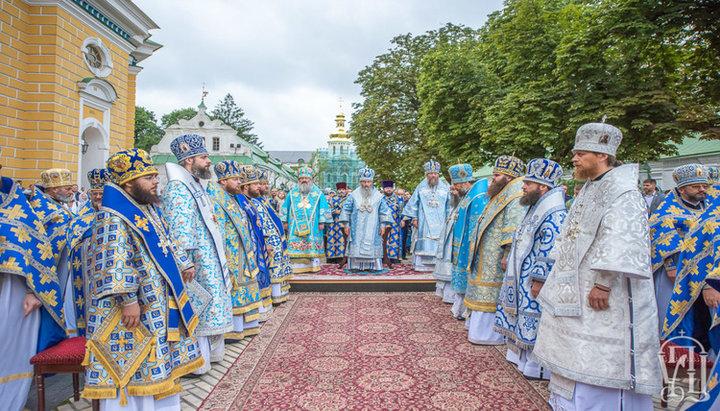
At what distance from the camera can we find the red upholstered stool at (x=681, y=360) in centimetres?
303

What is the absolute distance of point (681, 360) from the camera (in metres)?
3.02

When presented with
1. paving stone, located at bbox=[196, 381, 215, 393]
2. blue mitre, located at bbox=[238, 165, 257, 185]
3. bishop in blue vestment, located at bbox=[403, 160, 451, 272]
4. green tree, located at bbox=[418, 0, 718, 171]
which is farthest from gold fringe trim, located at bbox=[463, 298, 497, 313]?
green tree, located at bbox=[418, 0, 718, 171]

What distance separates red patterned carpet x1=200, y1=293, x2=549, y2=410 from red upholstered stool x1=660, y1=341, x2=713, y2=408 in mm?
Answer: 971

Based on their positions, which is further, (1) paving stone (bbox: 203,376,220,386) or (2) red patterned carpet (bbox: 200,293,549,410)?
(1) paving stone (bbox: 203,376,220,386)

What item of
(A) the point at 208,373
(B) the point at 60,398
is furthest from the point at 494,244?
(B) the point at 60,398

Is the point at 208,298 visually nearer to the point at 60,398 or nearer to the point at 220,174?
the point at 60,398

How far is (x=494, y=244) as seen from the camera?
4.87 metres

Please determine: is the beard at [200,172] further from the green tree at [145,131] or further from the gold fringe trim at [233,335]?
the green tree at [145,131]

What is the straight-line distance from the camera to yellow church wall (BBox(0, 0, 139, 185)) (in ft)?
29.0

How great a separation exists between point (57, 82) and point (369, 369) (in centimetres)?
971

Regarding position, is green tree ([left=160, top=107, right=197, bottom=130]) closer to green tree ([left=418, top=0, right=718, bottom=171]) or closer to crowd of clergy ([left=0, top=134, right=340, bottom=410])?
green tree ([left=418, top=0, right=718, bottom=171])

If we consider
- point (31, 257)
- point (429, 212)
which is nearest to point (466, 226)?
point (429, 212)

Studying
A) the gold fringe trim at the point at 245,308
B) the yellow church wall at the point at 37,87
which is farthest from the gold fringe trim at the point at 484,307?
the yellow church wall at the point at 37,87

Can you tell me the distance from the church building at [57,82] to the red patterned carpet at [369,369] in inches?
290
